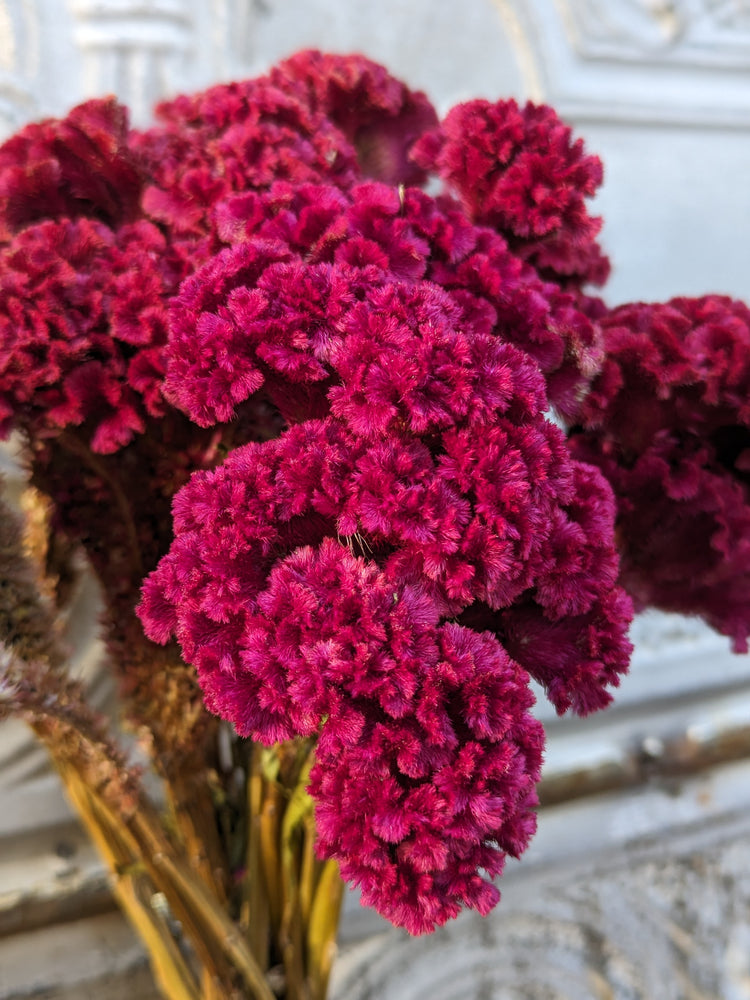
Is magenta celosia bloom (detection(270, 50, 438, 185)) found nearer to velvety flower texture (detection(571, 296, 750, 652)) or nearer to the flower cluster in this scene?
the flower cluster

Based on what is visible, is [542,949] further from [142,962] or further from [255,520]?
[255,520]

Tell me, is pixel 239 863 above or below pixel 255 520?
below

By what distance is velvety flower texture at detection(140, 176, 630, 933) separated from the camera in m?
0.23

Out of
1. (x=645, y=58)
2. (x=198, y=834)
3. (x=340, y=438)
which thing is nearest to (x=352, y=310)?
(x=340, y=438)

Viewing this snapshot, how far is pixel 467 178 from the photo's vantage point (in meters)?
0.36

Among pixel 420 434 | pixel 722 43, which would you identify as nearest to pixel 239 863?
pixel 420 434

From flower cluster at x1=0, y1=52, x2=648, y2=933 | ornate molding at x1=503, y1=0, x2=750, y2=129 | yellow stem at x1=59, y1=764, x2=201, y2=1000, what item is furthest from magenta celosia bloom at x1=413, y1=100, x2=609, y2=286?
ornate molding at x1=503, y1=0, x2=750, y2=129

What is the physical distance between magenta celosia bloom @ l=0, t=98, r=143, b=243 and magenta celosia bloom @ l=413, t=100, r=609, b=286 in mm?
166

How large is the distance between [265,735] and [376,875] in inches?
2.3

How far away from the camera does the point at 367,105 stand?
40cm

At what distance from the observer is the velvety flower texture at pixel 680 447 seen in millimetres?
347

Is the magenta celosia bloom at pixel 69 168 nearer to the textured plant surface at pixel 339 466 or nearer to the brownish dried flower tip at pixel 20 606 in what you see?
the textured plant surface at pixel 339 466

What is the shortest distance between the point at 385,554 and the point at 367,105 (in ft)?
A: 0.92

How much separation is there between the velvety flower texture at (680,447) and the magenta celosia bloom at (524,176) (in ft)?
0.18
